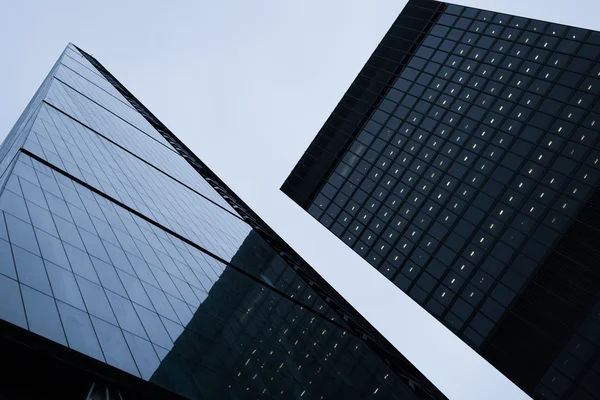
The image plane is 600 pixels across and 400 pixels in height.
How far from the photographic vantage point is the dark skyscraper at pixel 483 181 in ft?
135

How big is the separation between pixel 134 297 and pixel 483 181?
4095 centimetres

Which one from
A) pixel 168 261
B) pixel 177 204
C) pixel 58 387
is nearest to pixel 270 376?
pixel 168 261

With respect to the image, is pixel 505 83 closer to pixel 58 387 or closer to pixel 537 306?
pixel 537 306

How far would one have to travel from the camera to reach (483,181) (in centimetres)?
5072

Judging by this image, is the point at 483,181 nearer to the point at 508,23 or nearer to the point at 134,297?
the point at 508,23

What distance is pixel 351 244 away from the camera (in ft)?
193

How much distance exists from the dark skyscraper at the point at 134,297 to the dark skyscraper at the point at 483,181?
1545cm

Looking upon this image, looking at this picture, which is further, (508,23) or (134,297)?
(508,23)

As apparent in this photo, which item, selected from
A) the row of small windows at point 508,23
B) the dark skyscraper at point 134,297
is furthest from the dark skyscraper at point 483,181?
the dark skyscraper at point 134,297

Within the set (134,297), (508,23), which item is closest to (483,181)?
(508,23)

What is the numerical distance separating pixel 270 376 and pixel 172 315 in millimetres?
3421

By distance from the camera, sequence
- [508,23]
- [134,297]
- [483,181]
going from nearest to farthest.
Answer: [134,297], [483,181], [508,23]

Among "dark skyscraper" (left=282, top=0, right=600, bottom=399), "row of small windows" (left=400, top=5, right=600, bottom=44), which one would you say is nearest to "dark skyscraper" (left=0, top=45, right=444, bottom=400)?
"dark skyscraper" (left=282, top=0, right=600, bottom=399)

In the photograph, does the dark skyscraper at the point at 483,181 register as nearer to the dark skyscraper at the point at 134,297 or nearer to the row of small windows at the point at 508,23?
the row of small windows at the point at 508,23
